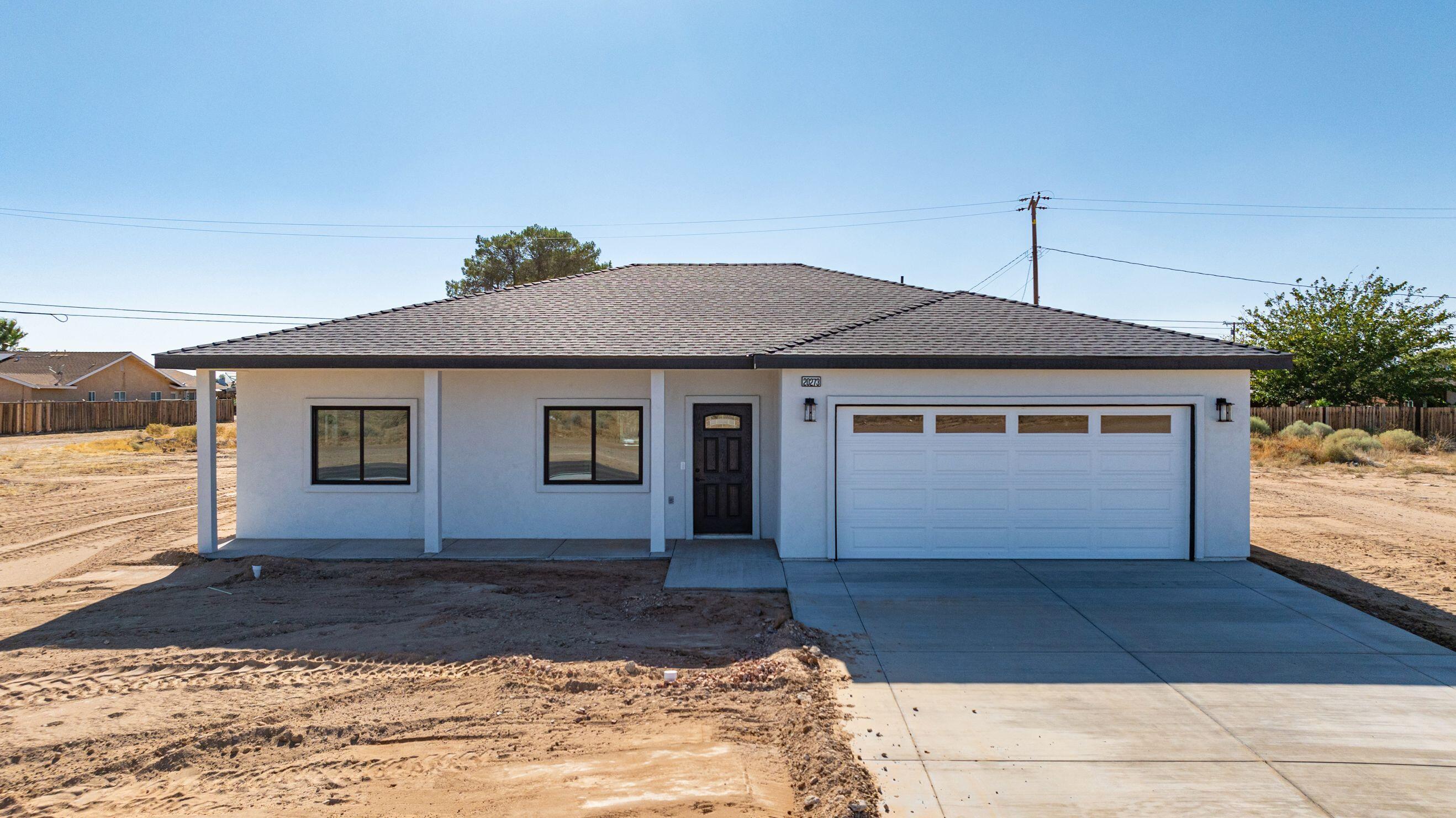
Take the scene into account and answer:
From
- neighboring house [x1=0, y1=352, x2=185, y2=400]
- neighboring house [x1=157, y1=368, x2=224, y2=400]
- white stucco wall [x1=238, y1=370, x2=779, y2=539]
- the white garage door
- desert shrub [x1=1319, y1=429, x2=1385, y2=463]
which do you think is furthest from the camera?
neighboring house [x1=157, y1=368, x2=224, y2=400]

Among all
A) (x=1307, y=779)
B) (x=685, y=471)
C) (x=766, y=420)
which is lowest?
(x=1307, y=779)

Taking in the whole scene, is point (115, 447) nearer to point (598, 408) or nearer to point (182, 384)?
point (598, 408)

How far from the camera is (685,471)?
12.0m

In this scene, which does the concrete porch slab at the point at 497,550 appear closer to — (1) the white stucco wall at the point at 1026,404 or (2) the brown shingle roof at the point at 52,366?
(1) the white stucco wall at the point at 1026,404

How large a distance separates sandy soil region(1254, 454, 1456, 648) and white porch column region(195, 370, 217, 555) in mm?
14236

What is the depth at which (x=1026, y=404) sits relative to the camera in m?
10.4

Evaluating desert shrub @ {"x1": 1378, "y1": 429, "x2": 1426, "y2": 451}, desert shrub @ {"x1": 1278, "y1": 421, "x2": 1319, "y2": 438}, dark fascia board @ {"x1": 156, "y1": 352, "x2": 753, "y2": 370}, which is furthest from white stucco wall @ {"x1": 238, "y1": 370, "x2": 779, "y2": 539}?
desert shrub @ {"x1": 1378, "y1": 429, "x2": 1426, "y2": 451}

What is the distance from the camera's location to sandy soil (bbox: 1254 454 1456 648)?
8.62 m

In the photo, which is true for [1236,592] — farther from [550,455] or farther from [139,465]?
[139,465]

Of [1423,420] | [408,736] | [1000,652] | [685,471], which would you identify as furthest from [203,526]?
[1423,420]

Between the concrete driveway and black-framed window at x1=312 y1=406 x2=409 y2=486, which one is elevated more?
black-framed window at x1=312 y1=406 x2=409 y2=486

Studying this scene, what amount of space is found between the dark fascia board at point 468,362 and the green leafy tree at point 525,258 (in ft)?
95.9

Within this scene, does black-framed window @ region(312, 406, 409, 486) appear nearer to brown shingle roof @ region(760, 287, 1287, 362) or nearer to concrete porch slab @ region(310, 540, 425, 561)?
concrete porch slab @ region(310, 540, 425, 561)

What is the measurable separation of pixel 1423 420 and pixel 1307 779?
3083 centimetres
